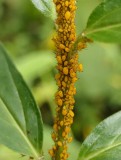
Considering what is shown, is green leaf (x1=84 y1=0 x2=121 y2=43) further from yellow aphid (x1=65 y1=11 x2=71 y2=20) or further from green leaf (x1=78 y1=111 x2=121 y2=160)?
green leaf (x1=78 y1=111 x2=121 y2=160)

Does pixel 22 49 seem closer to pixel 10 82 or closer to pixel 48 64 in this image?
pixel 48 64

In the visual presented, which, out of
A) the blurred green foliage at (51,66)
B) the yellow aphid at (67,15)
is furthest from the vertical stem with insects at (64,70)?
the blurred green foliage at (51,66)

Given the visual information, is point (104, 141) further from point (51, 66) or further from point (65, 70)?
point (51, 66)

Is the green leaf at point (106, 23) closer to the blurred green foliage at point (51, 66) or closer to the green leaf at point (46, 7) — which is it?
the green leaf at point (46, 7)

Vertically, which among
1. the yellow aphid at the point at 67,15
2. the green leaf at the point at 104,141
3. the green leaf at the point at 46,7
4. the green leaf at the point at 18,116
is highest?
the green leaf at the point at 46,7

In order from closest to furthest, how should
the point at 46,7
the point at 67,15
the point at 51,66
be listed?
the point at 67,15, the point at 46,7, the point at 51,66

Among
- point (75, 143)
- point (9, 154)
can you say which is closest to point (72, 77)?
point (9, 154)

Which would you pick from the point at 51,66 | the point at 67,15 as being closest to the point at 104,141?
the point at 67,15
